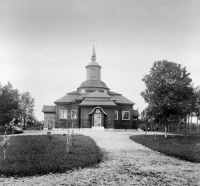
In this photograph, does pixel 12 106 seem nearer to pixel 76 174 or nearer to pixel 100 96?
pixel 100 96

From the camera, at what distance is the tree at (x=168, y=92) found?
22.2 m

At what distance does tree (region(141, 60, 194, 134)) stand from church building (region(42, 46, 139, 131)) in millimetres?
12590

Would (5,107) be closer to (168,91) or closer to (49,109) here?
(49,109)

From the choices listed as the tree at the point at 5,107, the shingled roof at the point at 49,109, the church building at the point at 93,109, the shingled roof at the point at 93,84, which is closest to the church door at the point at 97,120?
the church building at the point at 93,109

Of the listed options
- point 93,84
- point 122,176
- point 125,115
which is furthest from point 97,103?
point 122,176

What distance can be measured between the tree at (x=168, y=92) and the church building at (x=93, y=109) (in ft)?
41.3

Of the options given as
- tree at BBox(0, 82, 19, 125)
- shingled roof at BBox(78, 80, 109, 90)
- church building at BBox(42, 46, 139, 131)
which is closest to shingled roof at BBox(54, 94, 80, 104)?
church building at BBox(42, 46, 139, 131)

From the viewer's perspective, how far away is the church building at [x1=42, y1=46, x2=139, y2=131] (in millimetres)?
35906

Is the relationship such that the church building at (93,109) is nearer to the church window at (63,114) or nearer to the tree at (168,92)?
the church window at (63,114)

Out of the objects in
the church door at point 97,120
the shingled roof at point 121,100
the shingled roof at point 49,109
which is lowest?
the church door at point 97,120

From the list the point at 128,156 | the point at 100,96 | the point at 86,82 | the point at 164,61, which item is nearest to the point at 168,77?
the point at 164,61

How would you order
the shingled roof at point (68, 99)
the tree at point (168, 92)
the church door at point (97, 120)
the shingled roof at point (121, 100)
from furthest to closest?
the shingled roof at point (121, 100) < the shingled roof at point (68, 99) < the church door at point (97, 120) < the tree at point (168, 92)

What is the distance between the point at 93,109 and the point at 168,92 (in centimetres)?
1539

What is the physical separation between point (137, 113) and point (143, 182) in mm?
38296
